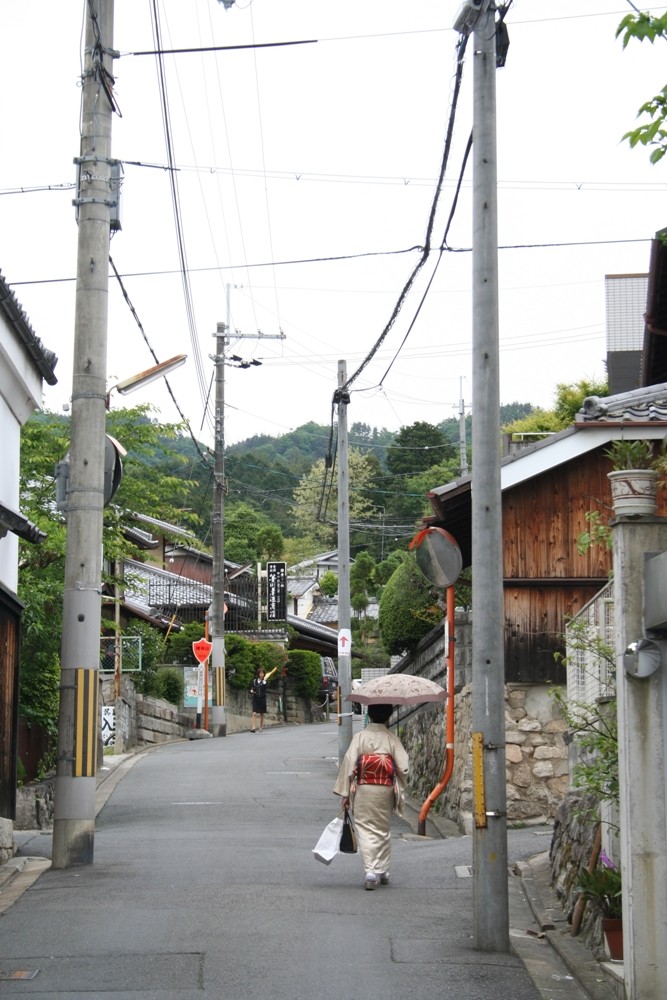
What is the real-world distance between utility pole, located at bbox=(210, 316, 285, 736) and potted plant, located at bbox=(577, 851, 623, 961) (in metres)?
28.0

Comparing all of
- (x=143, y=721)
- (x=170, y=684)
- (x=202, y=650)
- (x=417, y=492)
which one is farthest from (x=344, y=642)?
(x=417, y=492)

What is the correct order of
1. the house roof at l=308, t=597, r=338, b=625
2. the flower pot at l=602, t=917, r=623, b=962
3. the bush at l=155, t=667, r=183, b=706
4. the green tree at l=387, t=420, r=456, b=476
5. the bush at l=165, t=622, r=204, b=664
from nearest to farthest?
the flower pot at l=602, t=917, r=623, b=962 → the bush at l=155, t=667, r=183, b=706 → the bush at l=165, t=622, r=204, b=664 → the green tree at l=387, t=420, r=456, b=476 → the house roof at l=308, t=597, r=338, b=625

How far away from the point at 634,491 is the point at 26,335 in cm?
823

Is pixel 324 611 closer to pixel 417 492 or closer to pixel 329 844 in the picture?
pixel 417 492

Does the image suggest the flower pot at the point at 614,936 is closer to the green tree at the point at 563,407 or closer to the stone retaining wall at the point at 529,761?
the stone retaining wall at the point at 529,761

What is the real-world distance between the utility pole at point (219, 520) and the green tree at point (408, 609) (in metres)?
13.0

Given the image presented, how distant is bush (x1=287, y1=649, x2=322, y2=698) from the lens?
48906 millimetres

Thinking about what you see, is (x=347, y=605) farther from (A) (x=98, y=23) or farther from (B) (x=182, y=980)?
(B) (x=182, y=980)

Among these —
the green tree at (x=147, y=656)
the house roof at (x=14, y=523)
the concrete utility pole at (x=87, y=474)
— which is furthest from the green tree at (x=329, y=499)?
the house roof at (x=14, y=523)

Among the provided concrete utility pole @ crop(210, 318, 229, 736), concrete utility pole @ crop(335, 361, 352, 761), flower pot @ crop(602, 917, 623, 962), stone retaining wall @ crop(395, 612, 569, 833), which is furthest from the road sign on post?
flower pot @ crop(602, 917, 623, 962)

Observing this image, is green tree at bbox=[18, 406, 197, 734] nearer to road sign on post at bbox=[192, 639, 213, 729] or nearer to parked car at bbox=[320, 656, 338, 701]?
road sign on post at bbox=[192, 639, 213, 729]

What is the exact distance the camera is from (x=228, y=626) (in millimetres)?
48000

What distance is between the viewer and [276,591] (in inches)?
1816

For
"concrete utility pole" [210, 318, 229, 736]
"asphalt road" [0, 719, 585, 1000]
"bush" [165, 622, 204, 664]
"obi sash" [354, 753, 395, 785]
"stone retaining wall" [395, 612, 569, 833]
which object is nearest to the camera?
"asphalt road" [0, 719, 585, 1000]
